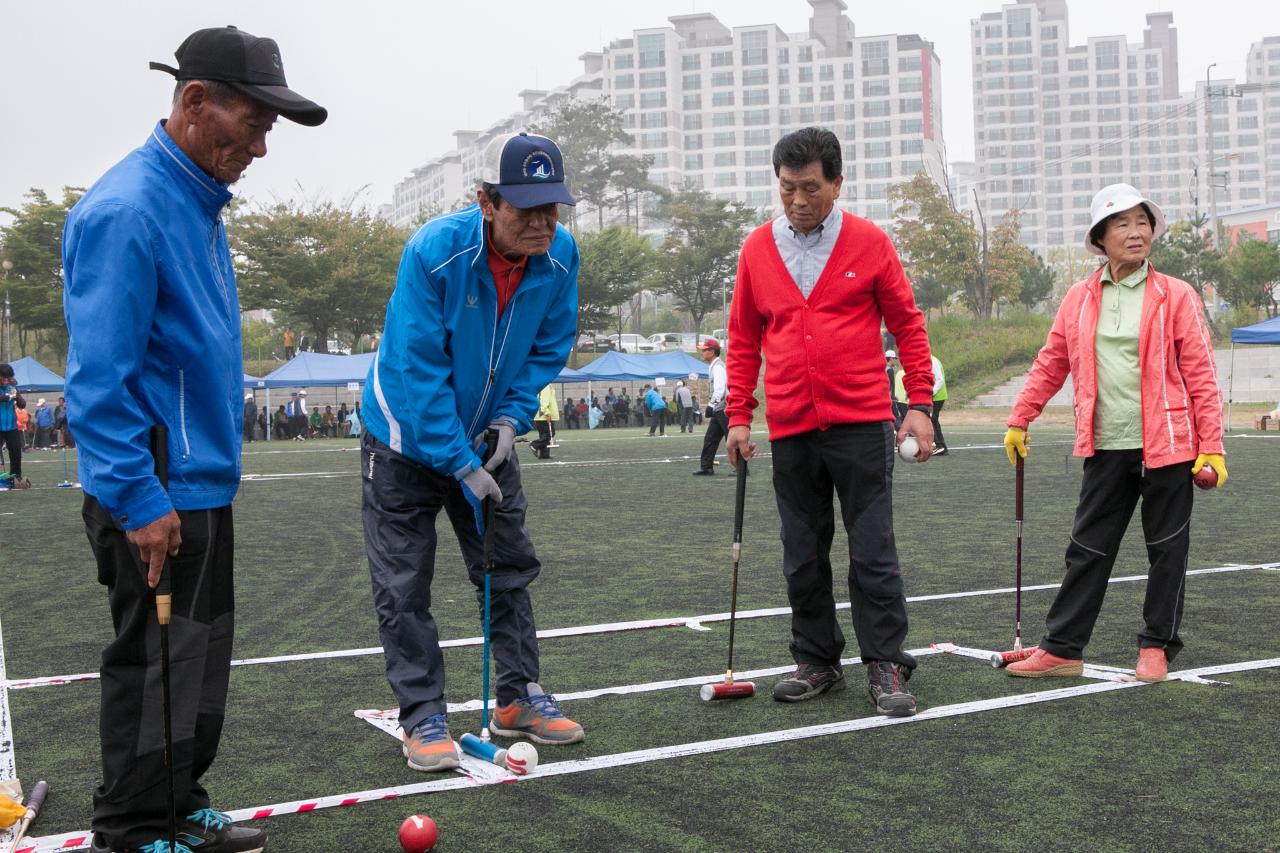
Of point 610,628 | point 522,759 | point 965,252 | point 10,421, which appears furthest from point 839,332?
point 965,252

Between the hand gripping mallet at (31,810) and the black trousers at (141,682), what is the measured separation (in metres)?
0.43

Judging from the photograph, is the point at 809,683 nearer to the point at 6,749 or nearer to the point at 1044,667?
the point at 1044,667

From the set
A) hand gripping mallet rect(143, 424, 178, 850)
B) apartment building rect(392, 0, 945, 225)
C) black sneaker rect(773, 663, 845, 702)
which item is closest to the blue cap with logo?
hand gripping mallet rect(143, 424, 178, 850)

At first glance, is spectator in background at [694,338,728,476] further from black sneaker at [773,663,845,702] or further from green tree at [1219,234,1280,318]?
green tree at [1219,234,1280,318]

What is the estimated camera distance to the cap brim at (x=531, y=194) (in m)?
4.25

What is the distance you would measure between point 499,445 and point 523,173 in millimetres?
928

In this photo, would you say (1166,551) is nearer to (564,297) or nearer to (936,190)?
(564,297)

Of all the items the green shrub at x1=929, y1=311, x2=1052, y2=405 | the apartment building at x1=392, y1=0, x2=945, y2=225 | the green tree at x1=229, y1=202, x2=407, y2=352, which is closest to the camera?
the green shrub at x1=929, y1=311, x2=1052, y2=405

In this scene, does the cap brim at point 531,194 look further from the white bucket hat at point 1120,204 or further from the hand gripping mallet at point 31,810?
the white bucket hat at point 1120,204

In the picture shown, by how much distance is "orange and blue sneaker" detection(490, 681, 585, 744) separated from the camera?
4613 mm

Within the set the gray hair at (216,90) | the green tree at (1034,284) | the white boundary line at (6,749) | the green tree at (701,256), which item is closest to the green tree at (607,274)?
the green tree at (701,256)

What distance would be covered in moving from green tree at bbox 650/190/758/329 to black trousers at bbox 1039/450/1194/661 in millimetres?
69870

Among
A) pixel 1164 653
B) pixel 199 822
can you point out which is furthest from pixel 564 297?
pixel 1164 653

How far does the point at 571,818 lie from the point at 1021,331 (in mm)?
54543
